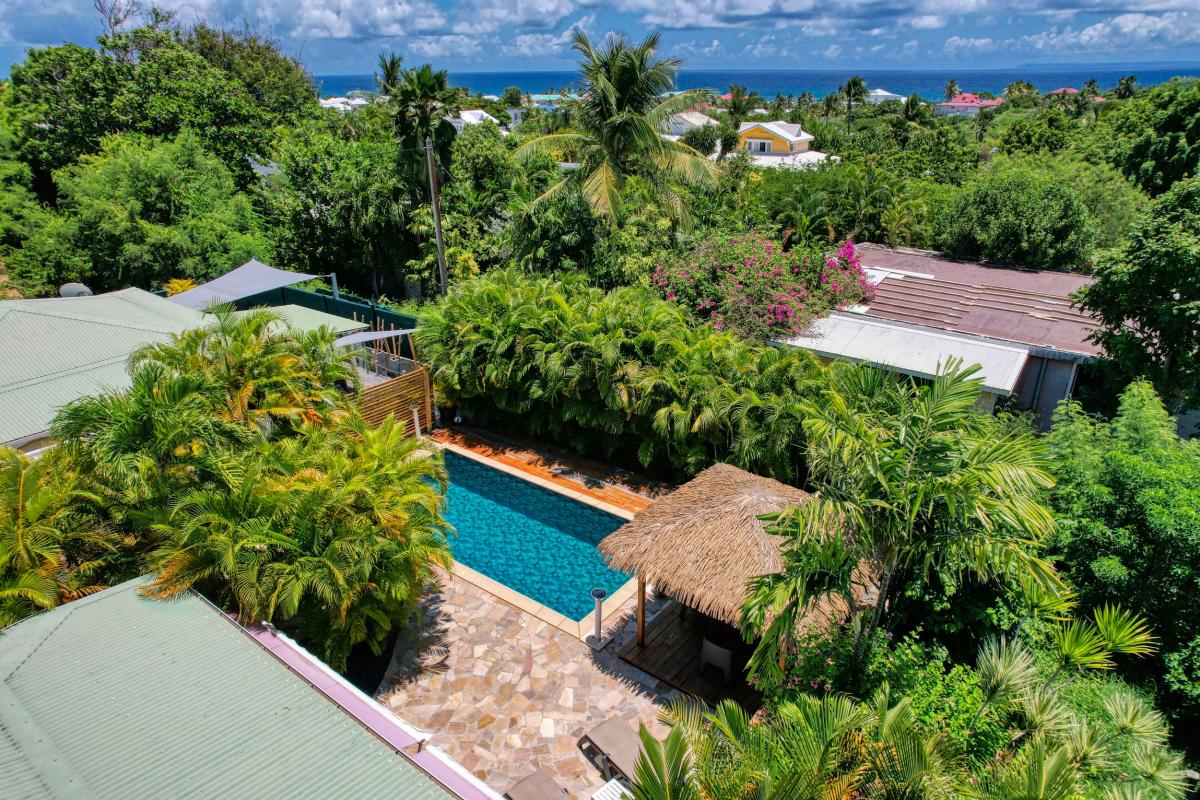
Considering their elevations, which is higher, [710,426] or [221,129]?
[221,129]

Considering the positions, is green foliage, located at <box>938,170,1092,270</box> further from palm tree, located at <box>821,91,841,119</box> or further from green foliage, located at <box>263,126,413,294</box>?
palm tree, located at <box>821,91,841,119</box>

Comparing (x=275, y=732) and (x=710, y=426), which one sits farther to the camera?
(x=710, y=426)

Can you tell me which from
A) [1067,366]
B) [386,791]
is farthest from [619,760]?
[1067,366]

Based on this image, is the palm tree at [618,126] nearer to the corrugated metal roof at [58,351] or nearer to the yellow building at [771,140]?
the corrugated metal roof at [58,351]

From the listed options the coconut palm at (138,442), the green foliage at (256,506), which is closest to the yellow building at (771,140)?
the green foliage at (256,506)

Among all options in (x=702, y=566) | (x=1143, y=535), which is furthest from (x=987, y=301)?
(x=702, y=566)

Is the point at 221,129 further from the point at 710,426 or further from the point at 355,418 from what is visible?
the point at 710,426
